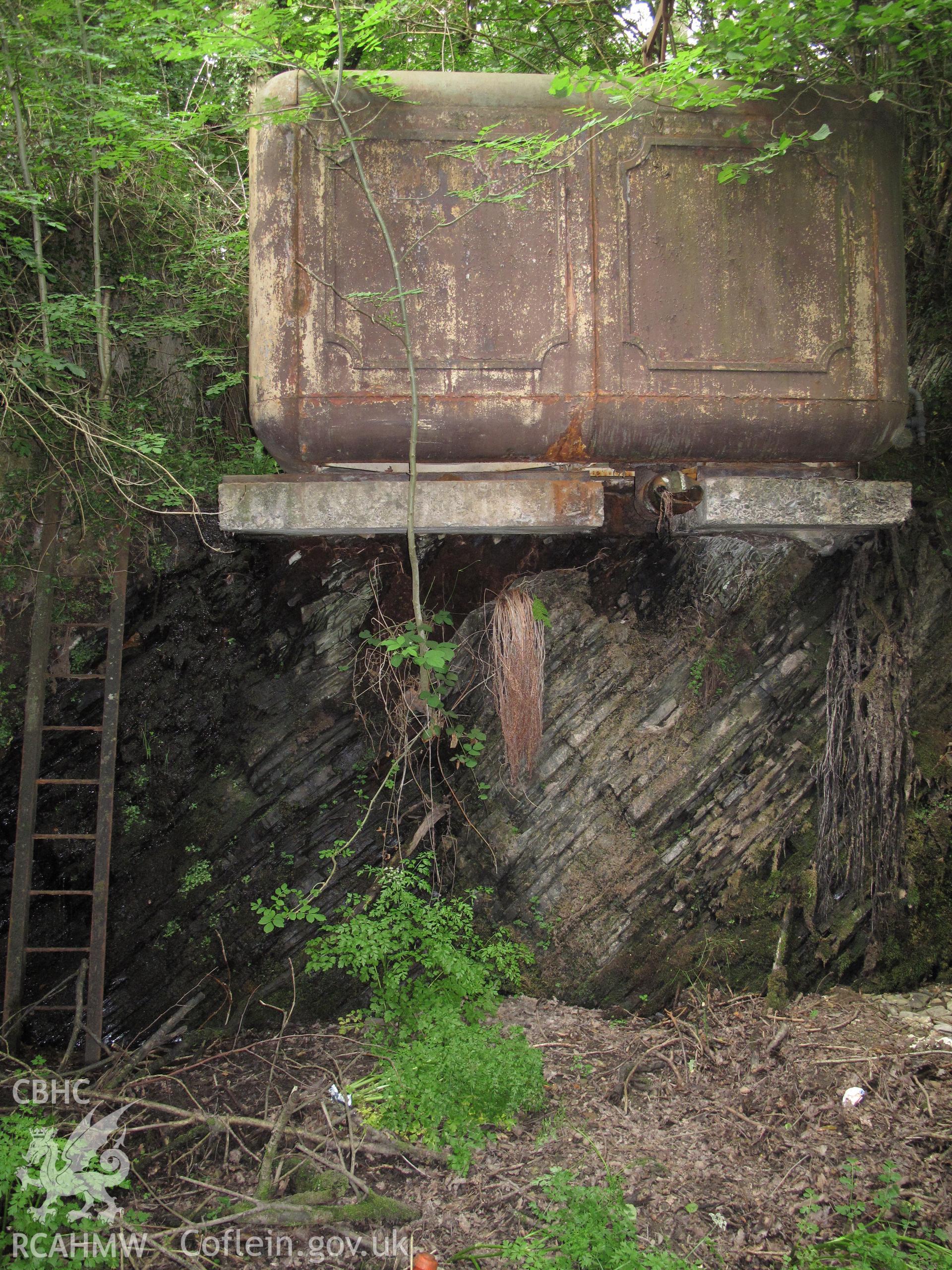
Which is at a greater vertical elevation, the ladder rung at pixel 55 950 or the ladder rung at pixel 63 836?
the ladder rung at pixel 63 836

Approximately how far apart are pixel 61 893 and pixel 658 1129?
9.53 ft

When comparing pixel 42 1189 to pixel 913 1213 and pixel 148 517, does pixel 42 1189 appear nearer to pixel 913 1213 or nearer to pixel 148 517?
pixel 148 517

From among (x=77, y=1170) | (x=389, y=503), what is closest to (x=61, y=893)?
(x=77, y=1170)

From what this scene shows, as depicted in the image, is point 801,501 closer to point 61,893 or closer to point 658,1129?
point 658,1129

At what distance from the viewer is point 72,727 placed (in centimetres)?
392

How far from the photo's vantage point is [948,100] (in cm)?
418

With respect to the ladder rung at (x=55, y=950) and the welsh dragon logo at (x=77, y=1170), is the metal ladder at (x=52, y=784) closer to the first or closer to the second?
the ladder rung at (x=55, y=950)

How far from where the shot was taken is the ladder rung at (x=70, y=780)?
3965mm

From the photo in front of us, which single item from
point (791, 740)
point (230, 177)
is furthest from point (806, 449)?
point (230, 177)

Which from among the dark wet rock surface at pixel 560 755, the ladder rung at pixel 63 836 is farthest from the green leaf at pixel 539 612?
the ladder rung at pixel 63 836

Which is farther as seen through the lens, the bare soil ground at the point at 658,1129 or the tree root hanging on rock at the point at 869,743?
the tree root hanging on rock at the point at 869,743

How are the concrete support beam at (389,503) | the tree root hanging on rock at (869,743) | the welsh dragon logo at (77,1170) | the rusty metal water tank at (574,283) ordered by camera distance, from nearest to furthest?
the welsh dragon logo at (77,1170)
the rusty metal water tank at (574,283)
the concrete support beam at (389,503)
the tree root hanging on rock at (869,743)

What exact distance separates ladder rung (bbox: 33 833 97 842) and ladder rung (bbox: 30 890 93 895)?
247 mm

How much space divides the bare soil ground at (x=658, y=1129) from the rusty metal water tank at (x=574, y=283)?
278 cm
